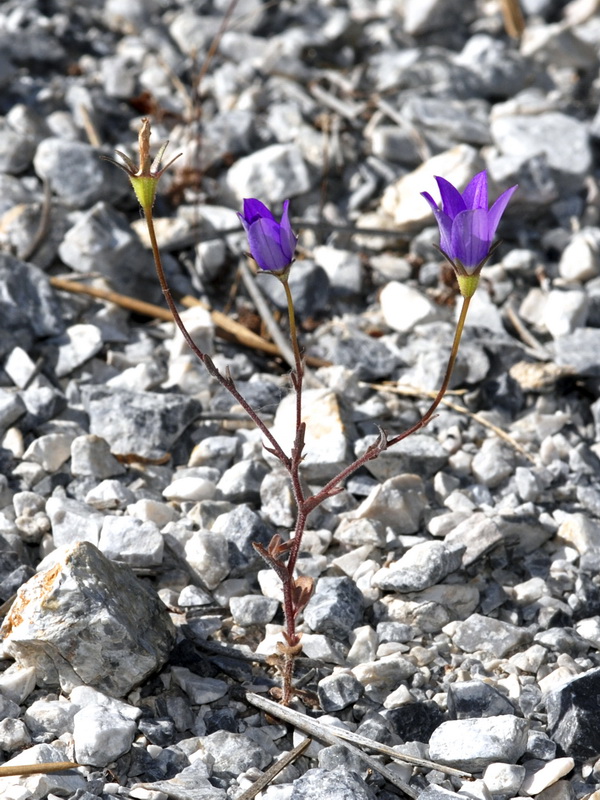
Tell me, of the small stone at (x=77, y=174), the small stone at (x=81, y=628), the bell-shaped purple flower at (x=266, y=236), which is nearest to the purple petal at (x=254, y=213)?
the bell-shaped purple flower at (x=266, y=236)

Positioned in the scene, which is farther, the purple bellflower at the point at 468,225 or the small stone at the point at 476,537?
the small stone at the point at 476,537

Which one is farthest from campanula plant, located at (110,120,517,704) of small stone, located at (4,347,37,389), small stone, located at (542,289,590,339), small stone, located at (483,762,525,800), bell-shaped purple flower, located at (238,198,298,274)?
small stone, located at (542,289,590,339)

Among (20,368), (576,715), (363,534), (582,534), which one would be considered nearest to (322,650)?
(363,534)

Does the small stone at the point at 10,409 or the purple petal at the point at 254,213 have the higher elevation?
the purple petal at the point at 254,213

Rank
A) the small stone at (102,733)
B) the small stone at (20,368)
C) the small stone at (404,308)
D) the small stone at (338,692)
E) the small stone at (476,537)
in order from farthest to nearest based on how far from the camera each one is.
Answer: the small stone at (404,308)
the small stone at (20,368)
the small stone at (476,537)
the small stone at (338,692)
the small stone at (102,733)

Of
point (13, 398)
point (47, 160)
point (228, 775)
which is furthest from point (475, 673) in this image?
point (47, 160)

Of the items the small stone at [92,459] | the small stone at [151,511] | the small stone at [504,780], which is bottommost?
the small stone at [504,780]

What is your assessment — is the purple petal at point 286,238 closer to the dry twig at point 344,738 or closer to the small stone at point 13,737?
the dry twig at point 344,738

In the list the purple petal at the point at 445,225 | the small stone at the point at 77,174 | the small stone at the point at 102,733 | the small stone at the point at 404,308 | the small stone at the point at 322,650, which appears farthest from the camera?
the small stone at the point at 77,174
